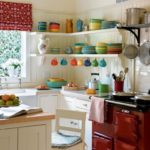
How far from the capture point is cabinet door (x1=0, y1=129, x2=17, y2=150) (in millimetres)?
2508

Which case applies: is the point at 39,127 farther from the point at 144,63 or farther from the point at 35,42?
the point at 35,42

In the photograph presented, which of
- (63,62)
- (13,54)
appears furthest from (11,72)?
(63,62)

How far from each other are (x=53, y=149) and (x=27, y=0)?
3.02 metres

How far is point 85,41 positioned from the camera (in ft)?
17.3

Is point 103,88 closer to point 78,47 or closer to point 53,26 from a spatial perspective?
point 78,47

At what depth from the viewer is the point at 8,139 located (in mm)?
2535

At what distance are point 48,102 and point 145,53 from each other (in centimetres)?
158

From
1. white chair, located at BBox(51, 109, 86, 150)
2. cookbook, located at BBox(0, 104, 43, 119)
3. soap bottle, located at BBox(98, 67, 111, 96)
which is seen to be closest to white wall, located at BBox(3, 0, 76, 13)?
soap bottle, located at BBox(98, 67, 111, 96)

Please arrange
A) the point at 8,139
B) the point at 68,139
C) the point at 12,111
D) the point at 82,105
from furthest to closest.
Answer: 1. the point at 82,105
2. the point at 68,139
3. the point at 12,111
4. the point at 8,139

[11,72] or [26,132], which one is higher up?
[11,72]

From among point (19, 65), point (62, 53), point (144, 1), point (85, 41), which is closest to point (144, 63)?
point (144, 1)

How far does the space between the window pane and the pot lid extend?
6.76 ft

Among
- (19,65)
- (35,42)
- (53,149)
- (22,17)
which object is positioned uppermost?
(22,17)

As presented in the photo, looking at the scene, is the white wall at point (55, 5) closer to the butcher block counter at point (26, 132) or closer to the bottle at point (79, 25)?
the bottle at point (79, 25)
